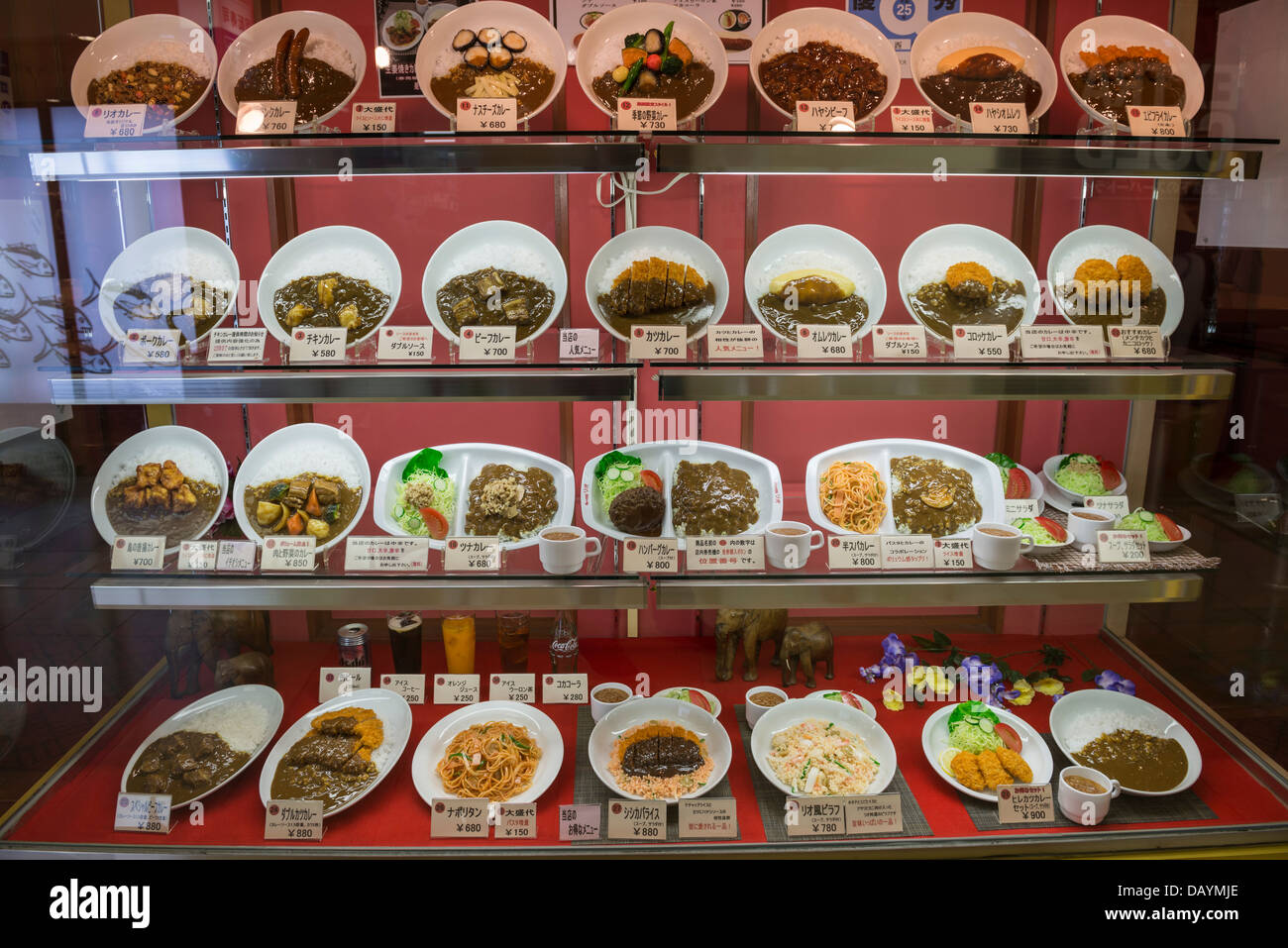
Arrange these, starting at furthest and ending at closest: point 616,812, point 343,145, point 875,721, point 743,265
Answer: point 743,265 < point 875,721 < point 616,812 < point 343,145

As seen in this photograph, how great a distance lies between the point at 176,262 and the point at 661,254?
57.4 inches

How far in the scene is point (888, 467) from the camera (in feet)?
8.25

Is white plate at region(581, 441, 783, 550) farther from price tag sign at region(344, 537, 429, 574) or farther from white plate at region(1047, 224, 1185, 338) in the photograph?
white plate at region(1047, 224, 1185, 338)

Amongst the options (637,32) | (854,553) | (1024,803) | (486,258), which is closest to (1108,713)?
(1024,803)

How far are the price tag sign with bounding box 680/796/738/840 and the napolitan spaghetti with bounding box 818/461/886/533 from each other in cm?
88

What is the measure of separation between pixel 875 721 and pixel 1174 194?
204 centimetres

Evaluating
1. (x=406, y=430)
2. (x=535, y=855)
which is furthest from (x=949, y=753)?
(x=406, y=430)

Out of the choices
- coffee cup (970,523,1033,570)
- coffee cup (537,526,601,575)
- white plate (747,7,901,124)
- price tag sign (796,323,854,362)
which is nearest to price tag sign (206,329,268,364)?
coffee cup (537,526,601,575)

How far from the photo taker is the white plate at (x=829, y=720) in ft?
7.43

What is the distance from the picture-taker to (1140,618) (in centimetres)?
282

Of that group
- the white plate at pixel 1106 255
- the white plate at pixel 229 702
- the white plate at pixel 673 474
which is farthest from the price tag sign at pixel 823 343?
the white plate at pixel 229 702

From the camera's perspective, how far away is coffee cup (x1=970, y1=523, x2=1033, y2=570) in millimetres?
2123

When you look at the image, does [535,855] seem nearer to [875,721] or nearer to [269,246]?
[875,721]

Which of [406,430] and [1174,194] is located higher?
[1174,194]
